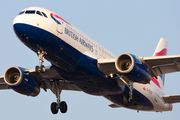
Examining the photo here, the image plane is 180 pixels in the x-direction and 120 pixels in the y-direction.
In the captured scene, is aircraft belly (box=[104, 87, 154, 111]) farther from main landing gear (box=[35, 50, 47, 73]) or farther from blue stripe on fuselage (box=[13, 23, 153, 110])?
main landing gear (box=[35, 50, 47, 73])

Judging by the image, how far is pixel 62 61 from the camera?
89.8 ft

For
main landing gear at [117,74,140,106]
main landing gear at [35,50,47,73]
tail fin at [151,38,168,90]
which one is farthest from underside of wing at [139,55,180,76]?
tail fin at [151,38,168,90]

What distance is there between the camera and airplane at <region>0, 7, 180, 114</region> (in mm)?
25656

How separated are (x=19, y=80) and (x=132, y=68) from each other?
10841mm

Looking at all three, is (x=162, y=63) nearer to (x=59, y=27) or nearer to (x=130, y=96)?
(x=130, y=96)

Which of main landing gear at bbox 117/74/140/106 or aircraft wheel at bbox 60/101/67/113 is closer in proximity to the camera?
main landing gear at bbox 117/74/140/106

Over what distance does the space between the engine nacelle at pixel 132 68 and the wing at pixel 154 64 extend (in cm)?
80

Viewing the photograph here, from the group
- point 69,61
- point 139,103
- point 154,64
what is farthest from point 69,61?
point 139,103

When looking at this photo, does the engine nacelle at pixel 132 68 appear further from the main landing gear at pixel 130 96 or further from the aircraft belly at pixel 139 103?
the aircraft belly at pixel 139 103

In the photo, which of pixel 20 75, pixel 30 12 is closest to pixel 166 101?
pixel 20 75

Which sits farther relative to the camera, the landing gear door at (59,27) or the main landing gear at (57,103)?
the main landing gear at (57,103)

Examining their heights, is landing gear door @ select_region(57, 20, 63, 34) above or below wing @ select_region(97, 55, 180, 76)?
above

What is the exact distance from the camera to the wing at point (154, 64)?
2812cm

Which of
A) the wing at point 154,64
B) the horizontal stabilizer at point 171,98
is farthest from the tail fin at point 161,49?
the wing at point 154,64
